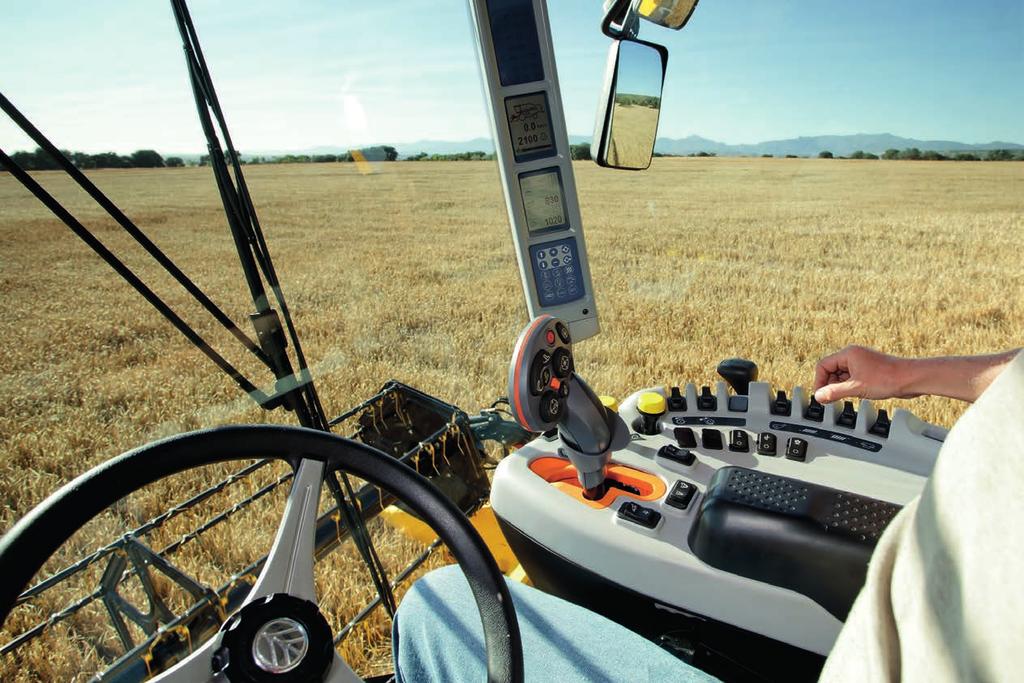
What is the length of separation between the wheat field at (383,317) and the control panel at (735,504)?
29.9 inches

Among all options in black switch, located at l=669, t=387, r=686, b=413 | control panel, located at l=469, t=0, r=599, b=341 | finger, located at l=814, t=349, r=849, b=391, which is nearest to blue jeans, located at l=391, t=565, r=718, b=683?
black switch, located at l=669, t=387, r=686, b=413

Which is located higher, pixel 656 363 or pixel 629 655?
pixel 629 655

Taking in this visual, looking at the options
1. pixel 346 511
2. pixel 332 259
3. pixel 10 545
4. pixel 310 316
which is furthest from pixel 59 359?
pixel 332 259

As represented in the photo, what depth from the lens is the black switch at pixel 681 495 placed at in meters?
1.48

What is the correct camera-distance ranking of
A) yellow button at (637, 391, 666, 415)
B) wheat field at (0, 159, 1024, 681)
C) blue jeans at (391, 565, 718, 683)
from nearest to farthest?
1. blue jeans at (391, 565, 718, 683)
2. yellow button at (637, 391, 666, 415)
3. wheat field at (0, 159, 1024, 681)

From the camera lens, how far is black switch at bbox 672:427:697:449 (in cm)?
171

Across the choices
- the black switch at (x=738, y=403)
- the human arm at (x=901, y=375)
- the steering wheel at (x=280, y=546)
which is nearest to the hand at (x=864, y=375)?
the human arm at (x=901, y=375)

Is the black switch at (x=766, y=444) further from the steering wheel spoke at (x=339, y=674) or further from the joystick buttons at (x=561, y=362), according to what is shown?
the steering wheel spoke at (x=339, y=674)

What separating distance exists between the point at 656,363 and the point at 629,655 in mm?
2838

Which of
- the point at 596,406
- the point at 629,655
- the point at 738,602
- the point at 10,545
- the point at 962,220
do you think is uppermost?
the point at 10,545

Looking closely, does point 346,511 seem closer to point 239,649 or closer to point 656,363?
point 239,649

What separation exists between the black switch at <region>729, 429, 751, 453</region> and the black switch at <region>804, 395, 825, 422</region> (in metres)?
0.19

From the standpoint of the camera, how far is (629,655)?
1.02 meters

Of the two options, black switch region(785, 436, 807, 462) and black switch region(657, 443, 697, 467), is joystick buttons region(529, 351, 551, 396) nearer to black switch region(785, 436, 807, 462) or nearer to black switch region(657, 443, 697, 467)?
black switch region(657, 443, 697, 467)
